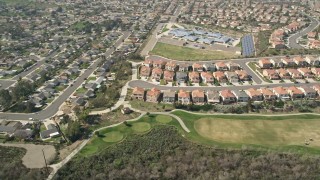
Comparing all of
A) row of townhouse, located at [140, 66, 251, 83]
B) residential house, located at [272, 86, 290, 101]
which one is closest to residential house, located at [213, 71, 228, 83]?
row of townhouse, located at [140, 66, 251, 83]

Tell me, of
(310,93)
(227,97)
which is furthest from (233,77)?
(310,93)

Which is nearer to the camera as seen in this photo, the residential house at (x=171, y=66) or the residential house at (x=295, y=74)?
the residential house at (x=295, y=74)

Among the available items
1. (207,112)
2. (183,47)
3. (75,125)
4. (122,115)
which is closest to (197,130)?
(207,112)

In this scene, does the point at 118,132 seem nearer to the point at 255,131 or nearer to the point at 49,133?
the point at 49,133

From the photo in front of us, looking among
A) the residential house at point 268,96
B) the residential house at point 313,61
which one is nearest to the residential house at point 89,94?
the residential house at point 268,96

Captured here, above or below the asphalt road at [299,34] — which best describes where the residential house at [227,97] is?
below

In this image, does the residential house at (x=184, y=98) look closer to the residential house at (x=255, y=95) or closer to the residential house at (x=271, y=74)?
the residential house at (x=255, y=95)
